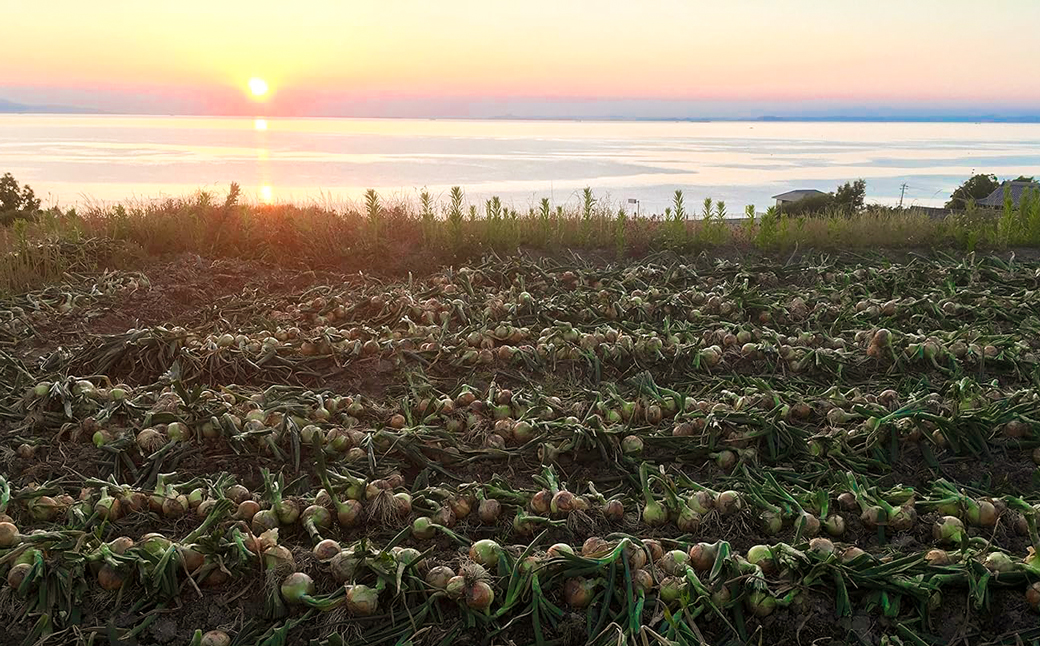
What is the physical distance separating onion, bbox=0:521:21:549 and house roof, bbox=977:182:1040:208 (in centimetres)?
1097

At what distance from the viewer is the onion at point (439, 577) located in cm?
265

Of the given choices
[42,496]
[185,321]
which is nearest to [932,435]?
[42,496]

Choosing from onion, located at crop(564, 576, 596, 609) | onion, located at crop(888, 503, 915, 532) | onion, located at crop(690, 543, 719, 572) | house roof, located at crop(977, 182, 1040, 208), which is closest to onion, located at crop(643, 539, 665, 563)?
onion, located at crop(690, 543, 719, 572)

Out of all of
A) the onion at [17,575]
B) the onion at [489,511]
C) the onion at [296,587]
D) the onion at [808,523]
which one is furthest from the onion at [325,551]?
the onion at [808,523]

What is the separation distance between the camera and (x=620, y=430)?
13.0ft

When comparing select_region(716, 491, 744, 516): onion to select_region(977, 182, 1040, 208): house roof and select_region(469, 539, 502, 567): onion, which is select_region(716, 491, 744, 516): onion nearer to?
select_region(469, 539, 502, 567): onion

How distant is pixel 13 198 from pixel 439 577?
74.5 feet

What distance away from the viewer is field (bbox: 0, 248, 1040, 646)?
8.68 feet

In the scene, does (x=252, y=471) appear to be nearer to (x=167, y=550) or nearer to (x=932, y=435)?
(x=167, y=550)

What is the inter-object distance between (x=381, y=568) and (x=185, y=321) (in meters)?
4.65

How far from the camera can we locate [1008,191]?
9938mm

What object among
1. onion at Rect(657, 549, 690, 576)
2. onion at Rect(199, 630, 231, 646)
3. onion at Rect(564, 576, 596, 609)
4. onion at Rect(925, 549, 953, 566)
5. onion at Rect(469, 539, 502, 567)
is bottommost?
onion at Rect(199, 630, 231, 646)

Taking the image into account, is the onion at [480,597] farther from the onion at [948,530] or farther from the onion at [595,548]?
the onion at [948,530]

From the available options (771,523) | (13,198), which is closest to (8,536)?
(771,523)
